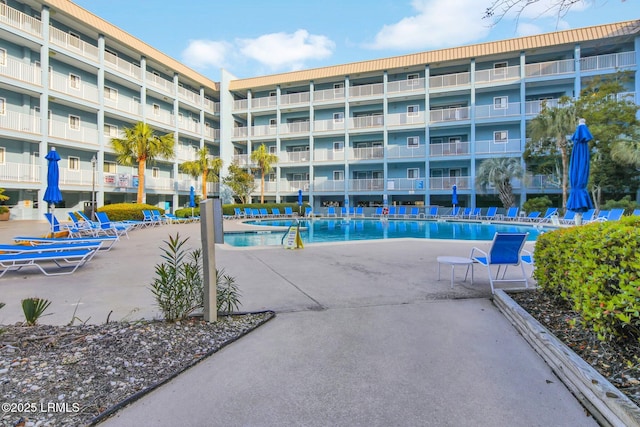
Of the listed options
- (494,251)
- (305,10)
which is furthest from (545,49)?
(494,251)

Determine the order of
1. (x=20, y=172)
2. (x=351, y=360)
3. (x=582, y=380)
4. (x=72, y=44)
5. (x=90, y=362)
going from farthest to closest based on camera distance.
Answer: (x=72, y=44), (x=20, y=172), (x=351, y=360), (x=90, y=362), (x=582, y=380)

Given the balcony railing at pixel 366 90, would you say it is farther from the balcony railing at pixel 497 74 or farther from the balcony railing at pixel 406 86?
the balcony railing at pixel 497 74

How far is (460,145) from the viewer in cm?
2595

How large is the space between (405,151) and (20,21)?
2502 centimetres

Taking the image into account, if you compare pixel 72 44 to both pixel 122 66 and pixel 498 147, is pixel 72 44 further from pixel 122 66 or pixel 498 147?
pixel 498 147

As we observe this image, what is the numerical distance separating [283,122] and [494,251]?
99.0 ft

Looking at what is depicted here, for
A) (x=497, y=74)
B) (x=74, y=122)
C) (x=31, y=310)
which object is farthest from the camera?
(x=497, y=74)

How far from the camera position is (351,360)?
3012 millimetres

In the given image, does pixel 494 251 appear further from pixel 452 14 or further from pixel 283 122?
pixel 283 122

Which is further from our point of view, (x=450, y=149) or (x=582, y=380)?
(x=450, y=149)

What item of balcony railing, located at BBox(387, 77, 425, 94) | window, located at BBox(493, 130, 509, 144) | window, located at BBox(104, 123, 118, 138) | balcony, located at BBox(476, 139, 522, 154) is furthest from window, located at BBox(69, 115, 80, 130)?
window, located at BBox(493, 130, 509, 144)

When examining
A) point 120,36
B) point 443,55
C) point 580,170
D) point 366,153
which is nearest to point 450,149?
point 366,153

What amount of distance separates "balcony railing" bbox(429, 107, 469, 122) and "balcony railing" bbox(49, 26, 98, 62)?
78.1 ft

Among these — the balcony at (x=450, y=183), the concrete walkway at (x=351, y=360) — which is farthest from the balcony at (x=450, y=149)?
the concrete walkway at (x=351, y=360)
